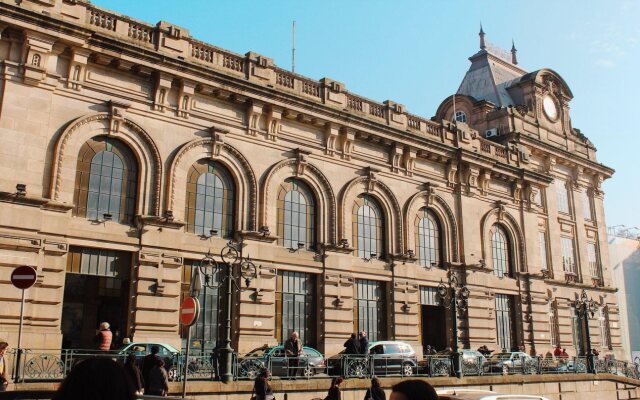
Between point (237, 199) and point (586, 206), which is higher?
point (586, 206)

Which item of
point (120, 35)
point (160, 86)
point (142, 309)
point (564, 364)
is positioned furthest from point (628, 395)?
point (120, 35)

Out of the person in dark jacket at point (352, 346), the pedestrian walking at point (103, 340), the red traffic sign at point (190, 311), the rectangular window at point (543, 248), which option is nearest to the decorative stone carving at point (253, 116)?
the person in dark jacket at point (352, 346)

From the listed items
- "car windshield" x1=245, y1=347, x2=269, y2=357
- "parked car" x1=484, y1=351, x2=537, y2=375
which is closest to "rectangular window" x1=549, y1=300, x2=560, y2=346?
"parked car" x1=484, y1=351, x2=537, y2=375

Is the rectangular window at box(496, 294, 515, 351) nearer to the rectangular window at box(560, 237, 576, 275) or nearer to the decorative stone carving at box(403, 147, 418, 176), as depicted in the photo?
the rectangular window at box(560, 237, 576, 275)

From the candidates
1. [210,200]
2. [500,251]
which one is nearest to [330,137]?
[210,200]

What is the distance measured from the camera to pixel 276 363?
21.8 meters

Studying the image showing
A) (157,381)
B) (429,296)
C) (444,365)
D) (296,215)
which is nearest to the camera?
(157,381)

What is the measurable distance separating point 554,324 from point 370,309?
1666 centimetres

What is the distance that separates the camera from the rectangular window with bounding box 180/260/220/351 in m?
24.6

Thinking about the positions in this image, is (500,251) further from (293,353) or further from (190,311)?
(190,311)

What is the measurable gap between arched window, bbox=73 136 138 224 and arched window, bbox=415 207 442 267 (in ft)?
51.8

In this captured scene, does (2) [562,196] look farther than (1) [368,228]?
Yes

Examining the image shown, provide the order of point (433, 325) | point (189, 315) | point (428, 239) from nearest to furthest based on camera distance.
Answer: point (189, 315), point (433, 325), point (428, 239)

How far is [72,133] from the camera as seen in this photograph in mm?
22875
